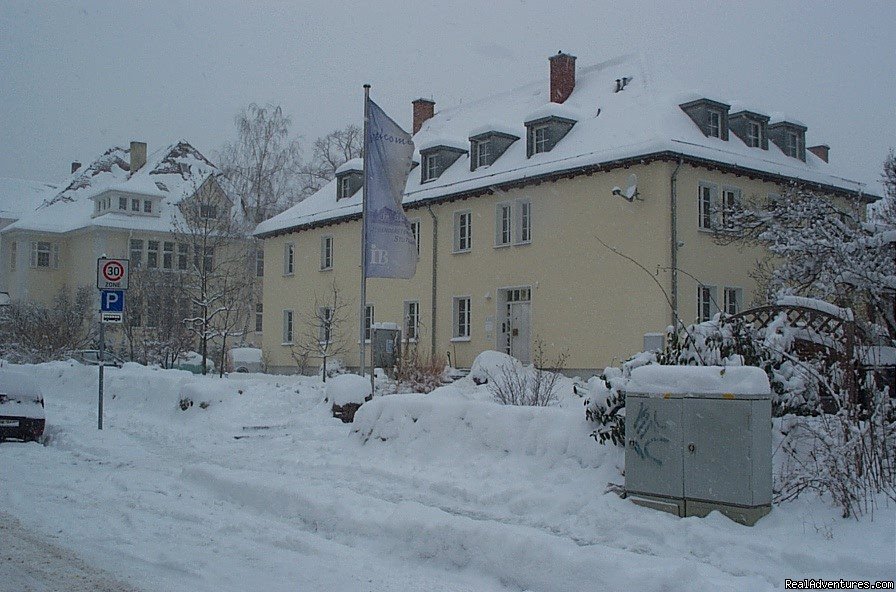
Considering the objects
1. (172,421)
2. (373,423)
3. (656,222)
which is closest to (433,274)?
(656,222)

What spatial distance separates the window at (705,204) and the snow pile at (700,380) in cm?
1689

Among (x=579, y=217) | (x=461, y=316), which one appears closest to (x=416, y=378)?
(x=579, y=217)

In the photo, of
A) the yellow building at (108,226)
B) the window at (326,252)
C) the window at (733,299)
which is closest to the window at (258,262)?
the yellow building at (108,226)

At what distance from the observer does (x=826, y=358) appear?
9.91 m

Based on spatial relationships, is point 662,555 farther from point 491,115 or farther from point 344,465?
point 491,115

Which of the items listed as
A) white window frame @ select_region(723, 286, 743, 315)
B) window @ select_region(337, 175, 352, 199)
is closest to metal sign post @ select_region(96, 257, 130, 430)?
white window frame @ select_region(723, 286, 743, 315)

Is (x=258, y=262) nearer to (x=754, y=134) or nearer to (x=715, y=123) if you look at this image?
(x=754, y=134)

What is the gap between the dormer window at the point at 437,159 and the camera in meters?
32.2

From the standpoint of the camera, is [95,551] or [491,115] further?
[491,115]

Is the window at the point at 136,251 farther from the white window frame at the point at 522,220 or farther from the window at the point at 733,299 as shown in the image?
the window at the point at 733,299

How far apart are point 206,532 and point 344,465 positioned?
11.1 ft

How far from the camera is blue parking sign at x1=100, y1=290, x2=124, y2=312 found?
17.1 meters

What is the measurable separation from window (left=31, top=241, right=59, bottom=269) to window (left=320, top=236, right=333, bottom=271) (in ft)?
91.3

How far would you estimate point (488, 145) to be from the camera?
3034 centimetres
